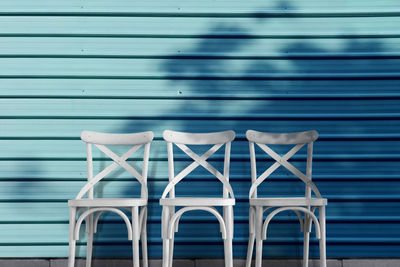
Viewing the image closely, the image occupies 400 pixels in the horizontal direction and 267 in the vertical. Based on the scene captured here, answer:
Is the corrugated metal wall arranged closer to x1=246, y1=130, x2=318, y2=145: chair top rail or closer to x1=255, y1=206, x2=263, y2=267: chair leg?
x1=246, y1=130, x2=318, y2=145: chair top rail

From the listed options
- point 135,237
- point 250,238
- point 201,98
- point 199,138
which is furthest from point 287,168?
point 135,237

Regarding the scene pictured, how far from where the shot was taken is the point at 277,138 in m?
3.38

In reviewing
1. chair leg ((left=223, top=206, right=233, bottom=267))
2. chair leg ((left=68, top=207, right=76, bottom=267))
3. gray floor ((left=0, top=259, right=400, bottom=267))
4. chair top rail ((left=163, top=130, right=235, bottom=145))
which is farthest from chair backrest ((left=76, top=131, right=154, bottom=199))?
chair leg ((left=223, top=206, right=233, bottom=267))

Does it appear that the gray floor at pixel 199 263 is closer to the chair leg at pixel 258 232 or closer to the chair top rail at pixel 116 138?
the chair leg at pixel 258 232

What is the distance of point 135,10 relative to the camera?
11.8ft

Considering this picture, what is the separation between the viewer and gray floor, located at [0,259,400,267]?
135 inches

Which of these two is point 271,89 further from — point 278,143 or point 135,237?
point 135,237

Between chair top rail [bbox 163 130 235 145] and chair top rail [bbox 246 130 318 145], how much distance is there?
179 mm

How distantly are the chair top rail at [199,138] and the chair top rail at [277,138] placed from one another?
18 cm

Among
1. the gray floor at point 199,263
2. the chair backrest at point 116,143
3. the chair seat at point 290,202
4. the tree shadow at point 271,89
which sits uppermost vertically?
the tree shadow at point 271,89

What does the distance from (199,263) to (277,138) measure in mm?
1117

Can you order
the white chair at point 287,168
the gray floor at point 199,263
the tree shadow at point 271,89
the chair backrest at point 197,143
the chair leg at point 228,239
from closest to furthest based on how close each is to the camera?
the chair leg at point 228,239, the white chair at point 287,168, the chair backrest at point 197,143, the gray floor at point 199,263, the tree shadow at point 271,89

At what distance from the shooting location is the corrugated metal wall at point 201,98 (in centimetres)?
347

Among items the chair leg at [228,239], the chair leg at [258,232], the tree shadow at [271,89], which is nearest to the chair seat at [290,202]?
the chair leg at [258,232]
